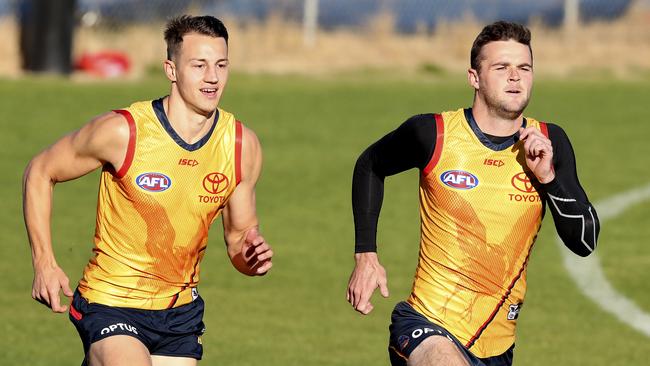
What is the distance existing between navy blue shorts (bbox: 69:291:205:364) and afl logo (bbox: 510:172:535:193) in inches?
72.8

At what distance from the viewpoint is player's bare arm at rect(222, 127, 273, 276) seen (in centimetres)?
844

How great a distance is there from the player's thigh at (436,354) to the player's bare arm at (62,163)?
6.12 ft

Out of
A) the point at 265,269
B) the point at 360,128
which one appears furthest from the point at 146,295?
the point at 360,128

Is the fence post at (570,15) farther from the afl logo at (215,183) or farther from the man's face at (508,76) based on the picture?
the afl logo at (215,183)

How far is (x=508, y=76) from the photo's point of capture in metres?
8.29

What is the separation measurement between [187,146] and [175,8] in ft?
58.7

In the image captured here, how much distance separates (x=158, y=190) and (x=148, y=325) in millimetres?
720

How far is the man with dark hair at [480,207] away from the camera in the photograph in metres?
8.33

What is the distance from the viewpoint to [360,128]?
67.9 ft

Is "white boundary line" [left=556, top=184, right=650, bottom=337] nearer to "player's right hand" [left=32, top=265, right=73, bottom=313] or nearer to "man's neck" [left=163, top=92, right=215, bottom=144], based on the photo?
"man's neck" [left=163, top=92, right=215, bottom=144]

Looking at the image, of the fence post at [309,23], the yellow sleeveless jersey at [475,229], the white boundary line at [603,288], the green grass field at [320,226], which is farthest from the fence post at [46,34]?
the yellow sleeveless jersey at [475,229]

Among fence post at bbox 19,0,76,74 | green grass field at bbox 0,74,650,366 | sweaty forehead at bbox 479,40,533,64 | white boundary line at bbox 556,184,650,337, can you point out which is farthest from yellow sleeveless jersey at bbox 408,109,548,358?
fence post at bbox 19,0,76,74

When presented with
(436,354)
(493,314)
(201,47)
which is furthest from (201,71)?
(493,314)

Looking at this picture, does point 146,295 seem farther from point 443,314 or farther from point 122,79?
point 122,79
